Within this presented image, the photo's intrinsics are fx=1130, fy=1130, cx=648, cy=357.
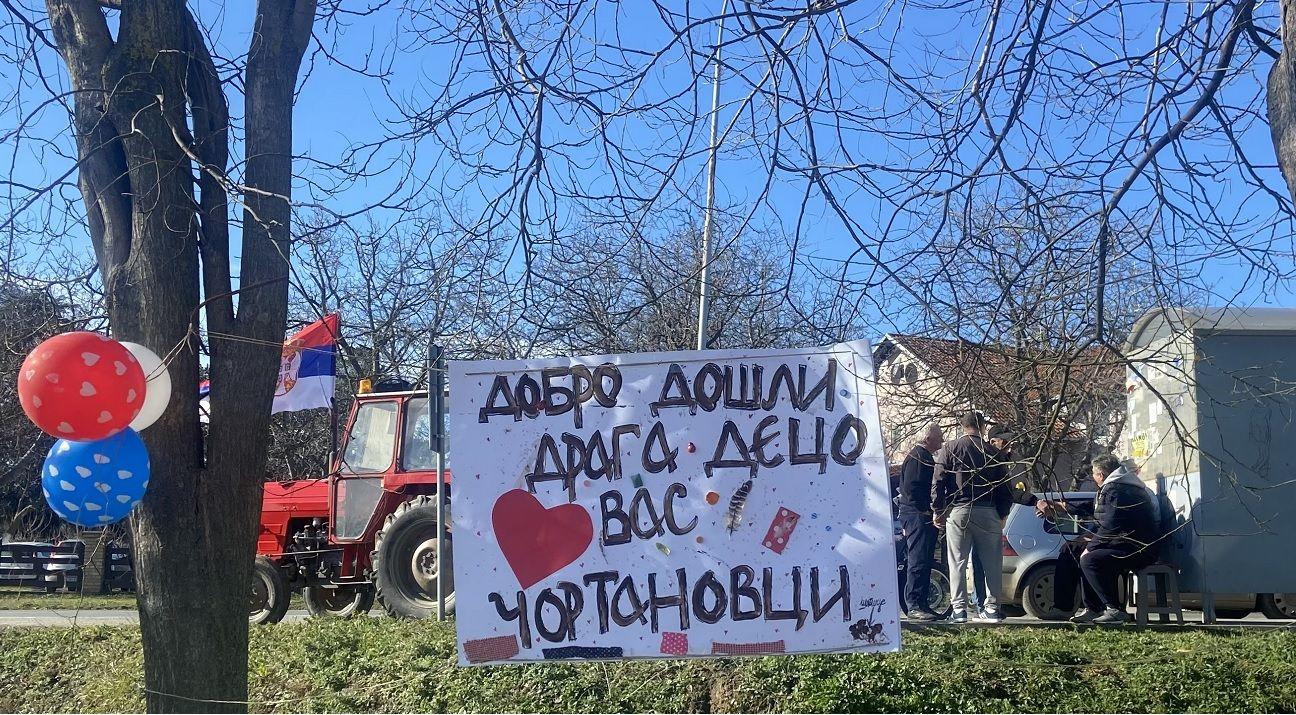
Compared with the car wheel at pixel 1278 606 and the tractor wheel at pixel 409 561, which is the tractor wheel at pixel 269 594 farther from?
the car wheel at pixel 1278 606

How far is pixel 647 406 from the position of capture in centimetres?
445

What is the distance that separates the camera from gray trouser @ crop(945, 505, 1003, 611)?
28.1 feet

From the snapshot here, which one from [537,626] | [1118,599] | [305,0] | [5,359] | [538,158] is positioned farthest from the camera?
[1118,599]

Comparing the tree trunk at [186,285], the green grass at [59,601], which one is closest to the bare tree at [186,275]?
the tree trunk at [186,285]

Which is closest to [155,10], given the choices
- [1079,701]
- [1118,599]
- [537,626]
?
[537,626]

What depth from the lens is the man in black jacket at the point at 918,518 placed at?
8664 millimetres

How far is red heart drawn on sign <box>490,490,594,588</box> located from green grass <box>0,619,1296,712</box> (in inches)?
99.1

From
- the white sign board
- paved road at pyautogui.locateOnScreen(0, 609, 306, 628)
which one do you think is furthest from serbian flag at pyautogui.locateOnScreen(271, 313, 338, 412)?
paved road at pyautogui.locateOnScreen(0, 609, 306, 628)

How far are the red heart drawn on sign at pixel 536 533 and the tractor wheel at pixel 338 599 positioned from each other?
8.06 metres

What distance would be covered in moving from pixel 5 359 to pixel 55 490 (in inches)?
141

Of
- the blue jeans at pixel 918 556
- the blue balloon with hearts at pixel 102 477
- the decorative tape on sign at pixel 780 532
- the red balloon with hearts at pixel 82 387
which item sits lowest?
the blue jeans at pixel 918 556

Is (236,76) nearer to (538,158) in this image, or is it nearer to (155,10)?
(155,10)

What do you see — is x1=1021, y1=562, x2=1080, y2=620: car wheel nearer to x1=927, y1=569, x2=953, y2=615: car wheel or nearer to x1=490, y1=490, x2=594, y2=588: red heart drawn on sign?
x1=927, y1=569, x2=953, y2=615: car wheel

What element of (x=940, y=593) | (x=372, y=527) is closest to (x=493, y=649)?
(x=940, y=593)
